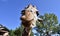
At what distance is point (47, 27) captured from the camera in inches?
1768

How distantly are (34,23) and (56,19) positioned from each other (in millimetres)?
43803

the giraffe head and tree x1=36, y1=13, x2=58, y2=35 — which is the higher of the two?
tree x1=36, y1=13, x2=58, y2=35

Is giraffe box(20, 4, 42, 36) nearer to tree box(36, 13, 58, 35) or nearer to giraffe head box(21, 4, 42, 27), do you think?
giraffe head box(21, 4, 42, 27)

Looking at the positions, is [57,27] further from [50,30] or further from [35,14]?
[35,14]

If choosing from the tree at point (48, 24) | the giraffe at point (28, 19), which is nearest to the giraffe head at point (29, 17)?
the giraffe at point (28, 19)

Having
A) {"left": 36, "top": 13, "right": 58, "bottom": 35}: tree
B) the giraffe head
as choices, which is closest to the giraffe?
the giraffe head

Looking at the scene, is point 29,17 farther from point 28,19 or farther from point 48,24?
point 48,24

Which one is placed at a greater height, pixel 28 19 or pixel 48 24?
pixel 48 24

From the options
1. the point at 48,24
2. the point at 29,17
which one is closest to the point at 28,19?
the point at 29,17

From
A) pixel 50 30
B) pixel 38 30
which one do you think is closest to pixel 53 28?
pixel 50 30

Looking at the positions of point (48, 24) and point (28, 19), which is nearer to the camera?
point (28, 19)

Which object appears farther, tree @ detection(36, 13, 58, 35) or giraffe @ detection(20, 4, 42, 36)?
Result: tree @ detection(36, 13, 58, 35)

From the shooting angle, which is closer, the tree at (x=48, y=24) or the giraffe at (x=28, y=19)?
the giraffe at (x=28, y=19)

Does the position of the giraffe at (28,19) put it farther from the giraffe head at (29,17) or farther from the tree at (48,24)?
the tree at (48,24)
